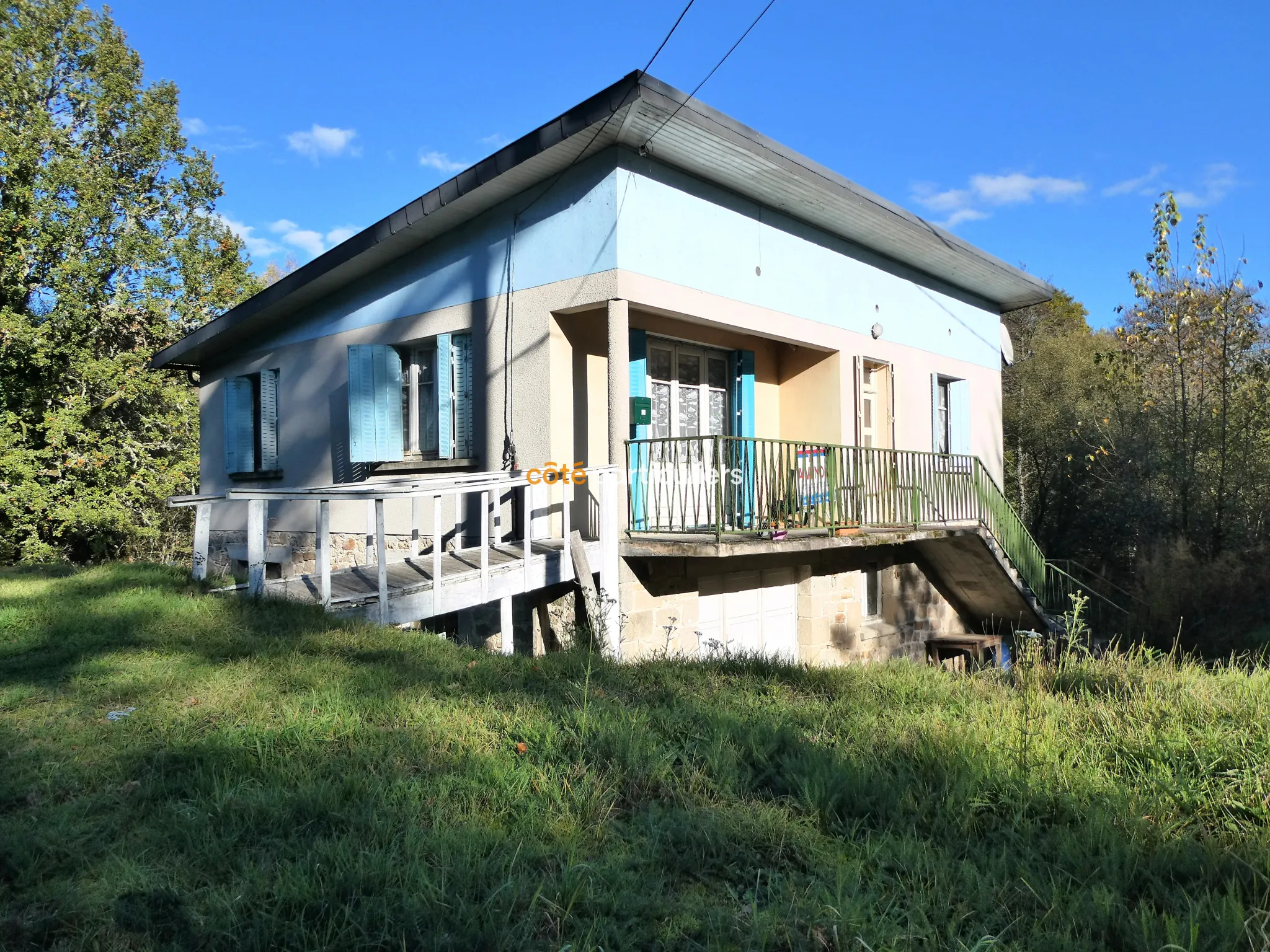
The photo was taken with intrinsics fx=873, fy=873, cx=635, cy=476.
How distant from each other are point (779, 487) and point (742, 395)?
239 cm

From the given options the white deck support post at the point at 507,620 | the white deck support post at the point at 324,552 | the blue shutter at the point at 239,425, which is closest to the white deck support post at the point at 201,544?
the white deck support post at the point at 324,552

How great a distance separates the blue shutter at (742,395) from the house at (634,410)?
0.10ft

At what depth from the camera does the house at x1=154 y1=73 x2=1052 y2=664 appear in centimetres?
835

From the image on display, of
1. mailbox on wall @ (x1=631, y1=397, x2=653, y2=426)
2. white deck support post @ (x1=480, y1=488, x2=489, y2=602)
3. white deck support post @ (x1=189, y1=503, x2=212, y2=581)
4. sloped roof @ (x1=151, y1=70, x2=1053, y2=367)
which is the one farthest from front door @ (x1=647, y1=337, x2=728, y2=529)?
white deck support post @ (x1=189, y1=503, x2=212, y2=581)

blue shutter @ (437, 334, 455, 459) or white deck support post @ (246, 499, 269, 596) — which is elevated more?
blue shutter @ (437, 334, 455, 459)

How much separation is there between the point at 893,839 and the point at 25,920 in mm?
2807

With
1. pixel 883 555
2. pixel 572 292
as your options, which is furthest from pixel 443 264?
pixel 883 555

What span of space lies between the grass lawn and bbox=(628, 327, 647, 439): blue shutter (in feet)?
15.1

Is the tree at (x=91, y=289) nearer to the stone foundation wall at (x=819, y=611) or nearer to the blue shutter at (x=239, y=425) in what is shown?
the blue shutter at (x=239, y=425)

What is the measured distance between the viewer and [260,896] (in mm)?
2709

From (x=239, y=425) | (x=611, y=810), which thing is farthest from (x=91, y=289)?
(x=611, y=810)

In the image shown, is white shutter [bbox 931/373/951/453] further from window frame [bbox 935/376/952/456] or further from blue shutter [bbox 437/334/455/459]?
→ blue shutter [bbox 437/334/455/459]

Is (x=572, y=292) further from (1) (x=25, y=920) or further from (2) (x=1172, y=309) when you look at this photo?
(2) (x=1172, y=309)

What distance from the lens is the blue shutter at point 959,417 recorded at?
1445 centimetres
